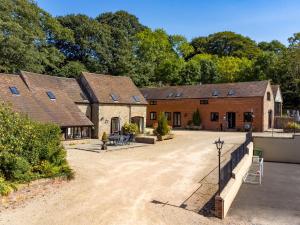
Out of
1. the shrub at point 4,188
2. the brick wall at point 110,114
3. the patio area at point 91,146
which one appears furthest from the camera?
the brick wall at point 110,114

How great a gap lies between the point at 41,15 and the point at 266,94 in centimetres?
2991

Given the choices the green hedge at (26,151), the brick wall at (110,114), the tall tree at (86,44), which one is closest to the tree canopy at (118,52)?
the tall tree at (86,44)

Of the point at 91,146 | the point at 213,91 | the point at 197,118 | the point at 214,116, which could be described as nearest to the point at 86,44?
the point at 197,118

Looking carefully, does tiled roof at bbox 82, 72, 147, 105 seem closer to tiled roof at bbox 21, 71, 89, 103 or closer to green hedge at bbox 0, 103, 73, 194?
tiled roof at bbox 21, 71, 89, 103

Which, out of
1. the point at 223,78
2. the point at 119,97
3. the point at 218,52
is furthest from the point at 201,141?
the point at 218,52

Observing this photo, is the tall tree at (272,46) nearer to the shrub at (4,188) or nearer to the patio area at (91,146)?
the patio area at (91,146)

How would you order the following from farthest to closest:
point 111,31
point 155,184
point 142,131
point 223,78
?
point 223,78, point 111,31, point 142,131, point 155,184

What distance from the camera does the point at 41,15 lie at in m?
42.6

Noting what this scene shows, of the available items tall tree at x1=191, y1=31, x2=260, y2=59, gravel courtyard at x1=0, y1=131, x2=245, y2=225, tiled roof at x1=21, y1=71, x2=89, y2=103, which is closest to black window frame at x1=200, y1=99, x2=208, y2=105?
tiled roof at x1=21, y1=71, x2=89, y2=103

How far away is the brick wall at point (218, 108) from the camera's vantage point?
3806cm

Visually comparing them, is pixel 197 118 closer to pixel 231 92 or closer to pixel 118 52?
pixel 231 92

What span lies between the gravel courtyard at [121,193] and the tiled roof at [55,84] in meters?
9.38

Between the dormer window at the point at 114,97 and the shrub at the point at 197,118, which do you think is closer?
the dormer window at the point at 114,97

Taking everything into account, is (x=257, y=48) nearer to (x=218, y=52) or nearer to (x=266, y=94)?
(x=218, y=52)
